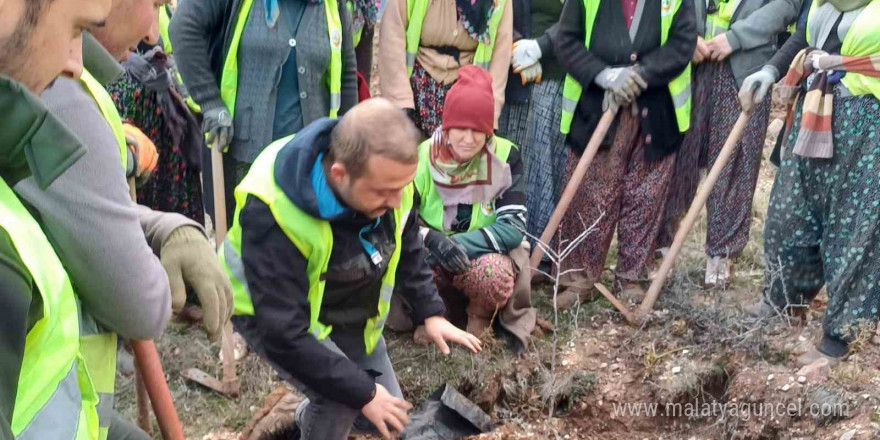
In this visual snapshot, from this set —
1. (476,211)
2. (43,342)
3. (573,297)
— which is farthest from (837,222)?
(43,342)

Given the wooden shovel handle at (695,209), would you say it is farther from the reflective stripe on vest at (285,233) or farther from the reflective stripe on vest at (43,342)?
the reflective stripe on vest at (43,342)

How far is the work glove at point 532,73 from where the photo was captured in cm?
485

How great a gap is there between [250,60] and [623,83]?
186 cm

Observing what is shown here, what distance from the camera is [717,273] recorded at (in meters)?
5.09

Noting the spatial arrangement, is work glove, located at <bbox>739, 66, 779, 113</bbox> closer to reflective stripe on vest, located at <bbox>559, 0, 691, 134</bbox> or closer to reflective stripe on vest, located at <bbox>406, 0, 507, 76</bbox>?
reflective stripe on vest, located at <bbox>559, 0, 691, 134</bbox>

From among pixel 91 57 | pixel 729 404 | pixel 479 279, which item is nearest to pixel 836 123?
pixel 729 404

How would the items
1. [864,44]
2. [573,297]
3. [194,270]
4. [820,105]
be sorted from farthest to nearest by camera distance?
[573,297] → [820,105] → [864,44] → [194,270]

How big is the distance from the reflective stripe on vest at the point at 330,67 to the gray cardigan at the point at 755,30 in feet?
6.62

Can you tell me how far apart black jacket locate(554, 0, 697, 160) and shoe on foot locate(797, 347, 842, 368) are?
1248 millimetres

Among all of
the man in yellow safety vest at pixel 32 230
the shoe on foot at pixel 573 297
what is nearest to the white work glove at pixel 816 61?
the shoe on foot at pixel 573 297

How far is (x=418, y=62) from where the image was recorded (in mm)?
4730

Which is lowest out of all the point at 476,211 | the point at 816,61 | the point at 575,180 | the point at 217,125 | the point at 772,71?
the point at 476,211

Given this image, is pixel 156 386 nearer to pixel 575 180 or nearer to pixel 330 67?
pixel 330 67

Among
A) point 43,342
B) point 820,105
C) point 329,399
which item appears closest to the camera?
point 43,342
